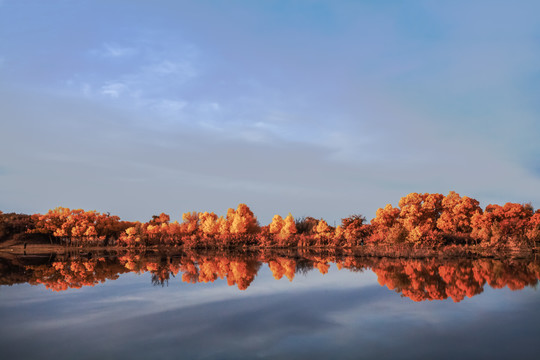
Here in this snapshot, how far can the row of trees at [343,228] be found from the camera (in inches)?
1674

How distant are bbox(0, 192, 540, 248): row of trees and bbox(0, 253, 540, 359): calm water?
1895 cm

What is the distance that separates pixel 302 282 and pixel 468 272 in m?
10.8

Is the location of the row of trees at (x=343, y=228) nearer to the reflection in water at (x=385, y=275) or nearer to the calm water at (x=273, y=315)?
the reflection in water at (x=385, y=275)

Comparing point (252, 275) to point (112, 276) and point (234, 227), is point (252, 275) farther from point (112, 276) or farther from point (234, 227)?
point (234, 227)

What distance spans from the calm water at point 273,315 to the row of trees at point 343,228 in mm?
18954

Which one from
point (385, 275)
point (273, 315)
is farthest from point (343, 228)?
point (273, 315)

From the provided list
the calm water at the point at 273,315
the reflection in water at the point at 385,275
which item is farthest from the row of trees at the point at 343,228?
the calm water at the point at 273,315

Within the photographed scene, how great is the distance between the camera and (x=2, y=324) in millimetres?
12742

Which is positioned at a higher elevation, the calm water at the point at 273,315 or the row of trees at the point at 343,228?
the row of trees at the point at 343,228

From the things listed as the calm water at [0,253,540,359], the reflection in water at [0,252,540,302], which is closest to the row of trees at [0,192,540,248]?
the reflection in water at [0,252,540,302]

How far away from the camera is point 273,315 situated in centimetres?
1386

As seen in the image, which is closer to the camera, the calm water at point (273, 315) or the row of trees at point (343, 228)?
the calm water at point (273, 315)

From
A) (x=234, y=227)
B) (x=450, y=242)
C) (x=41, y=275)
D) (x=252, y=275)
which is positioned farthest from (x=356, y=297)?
(x=234, y=227)

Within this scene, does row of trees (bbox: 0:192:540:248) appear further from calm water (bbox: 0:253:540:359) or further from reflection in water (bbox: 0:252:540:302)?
calm water (bbox: 0:253:540:359)
